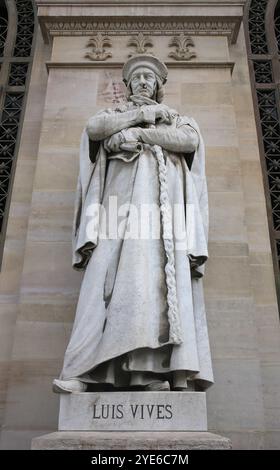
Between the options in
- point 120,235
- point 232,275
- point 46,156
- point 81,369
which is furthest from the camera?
point 46,156

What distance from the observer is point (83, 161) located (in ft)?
20.5

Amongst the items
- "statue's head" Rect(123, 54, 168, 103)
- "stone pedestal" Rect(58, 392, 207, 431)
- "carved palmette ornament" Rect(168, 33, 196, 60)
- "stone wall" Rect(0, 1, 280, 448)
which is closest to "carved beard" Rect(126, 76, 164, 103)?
"statue's head" Rect(123, 54, 168, 103)

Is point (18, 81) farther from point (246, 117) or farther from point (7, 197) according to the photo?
point (246, 117)

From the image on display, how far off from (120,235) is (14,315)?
269 centimetres

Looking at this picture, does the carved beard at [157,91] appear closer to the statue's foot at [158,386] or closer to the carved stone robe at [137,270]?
the carved stone robe at [137,270]

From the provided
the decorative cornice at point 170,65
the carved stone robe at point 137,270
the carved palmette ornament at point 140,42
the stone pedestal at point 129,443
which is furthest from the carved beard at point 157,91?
the stone pedestal at point 129,443

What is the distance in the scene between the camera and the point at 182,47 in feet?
30.9

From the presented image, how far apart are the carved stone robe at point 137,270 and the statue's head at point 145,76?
26 cm

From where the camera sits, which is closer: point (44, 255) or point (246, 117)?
point (44, 255)

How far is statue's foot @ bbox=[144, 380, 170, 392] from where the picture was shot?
4.80 m

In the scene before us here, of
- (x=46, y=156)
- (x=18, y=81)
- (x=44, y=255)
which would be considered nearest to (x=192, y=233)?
(x=44, y=255)

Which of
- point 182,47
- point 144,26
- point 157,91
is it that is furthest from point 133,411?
point 144,26

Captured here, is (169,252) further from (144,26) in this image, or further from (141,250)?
(144,26)

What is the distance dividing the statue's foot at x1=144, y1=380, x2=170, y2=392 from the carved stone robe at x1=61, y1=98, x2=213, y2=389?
4.0 inches
